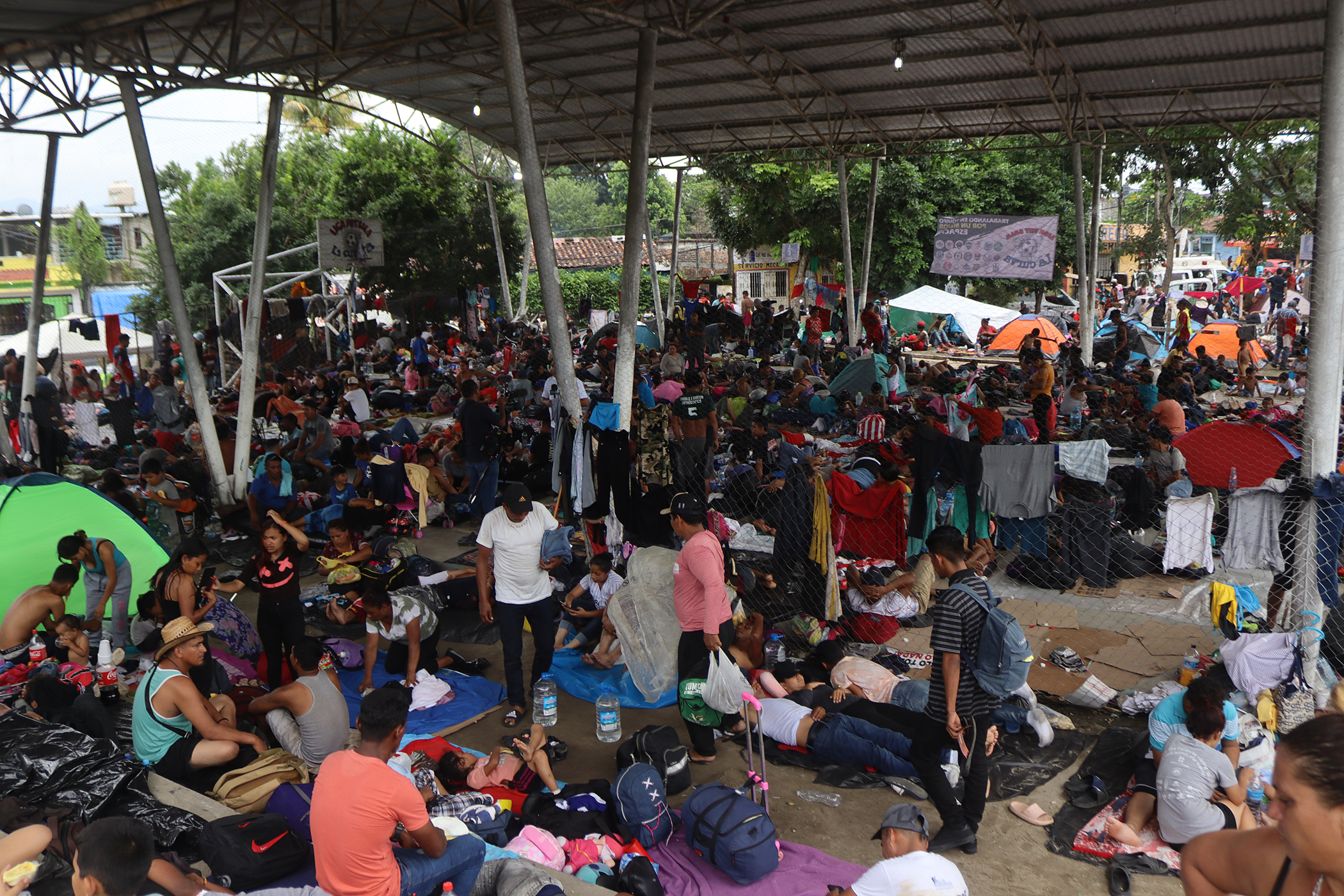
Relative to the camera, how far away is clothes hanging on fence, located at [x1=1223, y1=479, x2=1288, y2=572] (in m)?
5.09

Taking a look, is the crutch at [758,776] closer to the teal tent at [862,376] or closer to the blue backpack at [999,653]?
the blue backpack at [999,653]

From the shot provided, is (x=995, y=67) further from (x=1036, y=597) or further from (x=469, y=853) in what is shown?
(x=469, y=853)

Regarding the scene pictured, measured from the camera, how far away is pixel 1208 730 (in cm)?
417

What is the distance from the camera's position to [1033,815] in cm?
453

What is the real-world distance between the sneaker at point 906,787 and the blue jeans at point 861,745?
24 mm

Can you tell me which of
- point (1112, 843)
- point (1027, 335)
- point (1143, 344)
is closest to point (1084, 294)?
point (1143, 344)

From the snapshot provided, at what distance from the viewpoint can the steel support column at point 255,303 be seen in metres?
10.7

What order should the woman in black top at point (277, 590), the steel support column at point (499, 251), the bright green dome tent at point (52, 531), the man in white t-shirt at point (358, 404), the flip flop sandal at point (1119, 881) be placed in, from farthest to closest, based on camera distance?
the steel support column at point (499, 251) < the man in white t-shirt at point (358, 404) < the bright green dome tent at point (52, 531) < the woman in black top at point (277, 590) < the flip flop sandal at point (1119, 881)

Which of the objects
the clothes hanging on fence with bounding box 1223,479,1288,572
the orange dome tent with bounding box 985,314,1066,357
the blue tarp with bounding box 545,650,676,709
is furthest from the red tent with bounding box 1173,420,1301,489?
the orange dome tent with bounding box 985,314,1066,357

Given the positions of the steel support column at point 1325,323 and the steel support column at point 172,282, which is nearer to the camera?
the steel support column at point 1325,323

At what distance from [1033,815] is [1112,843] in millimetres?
377

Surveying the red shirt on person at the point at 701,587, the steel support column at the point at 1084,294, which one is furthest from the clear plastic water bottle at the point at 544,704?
the steel support column at the point at 1084,294

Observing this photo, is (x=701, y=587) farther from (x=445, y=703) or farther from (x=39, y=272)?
(x=39, y=272)

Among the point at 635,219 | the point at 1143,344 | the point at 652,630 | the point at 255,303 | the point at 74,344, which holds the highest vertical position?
the point at 635,219
